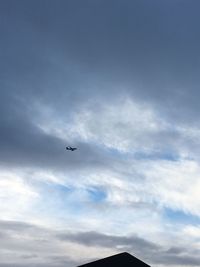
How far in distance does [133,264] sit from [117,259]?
327 cm

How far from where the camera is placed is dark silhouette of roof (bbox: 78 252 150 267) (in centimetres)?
18812

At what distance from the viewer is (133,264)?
188m

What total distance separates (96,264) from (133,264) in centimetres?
690

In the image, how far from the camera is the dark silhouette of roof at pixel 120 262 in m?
188

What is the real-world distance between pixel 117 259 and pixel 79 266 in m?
7.27

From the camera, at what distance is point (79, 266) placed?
188m

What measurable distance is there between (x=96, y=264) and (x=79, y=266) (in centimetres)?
320

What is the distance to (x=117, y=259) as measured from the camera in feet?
621

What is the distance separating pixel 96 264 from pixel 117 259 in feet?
13.6

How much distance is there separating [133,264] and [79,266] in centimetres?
1009

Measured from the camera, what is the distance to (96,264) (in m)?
188

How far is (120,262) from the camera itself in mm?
188875
